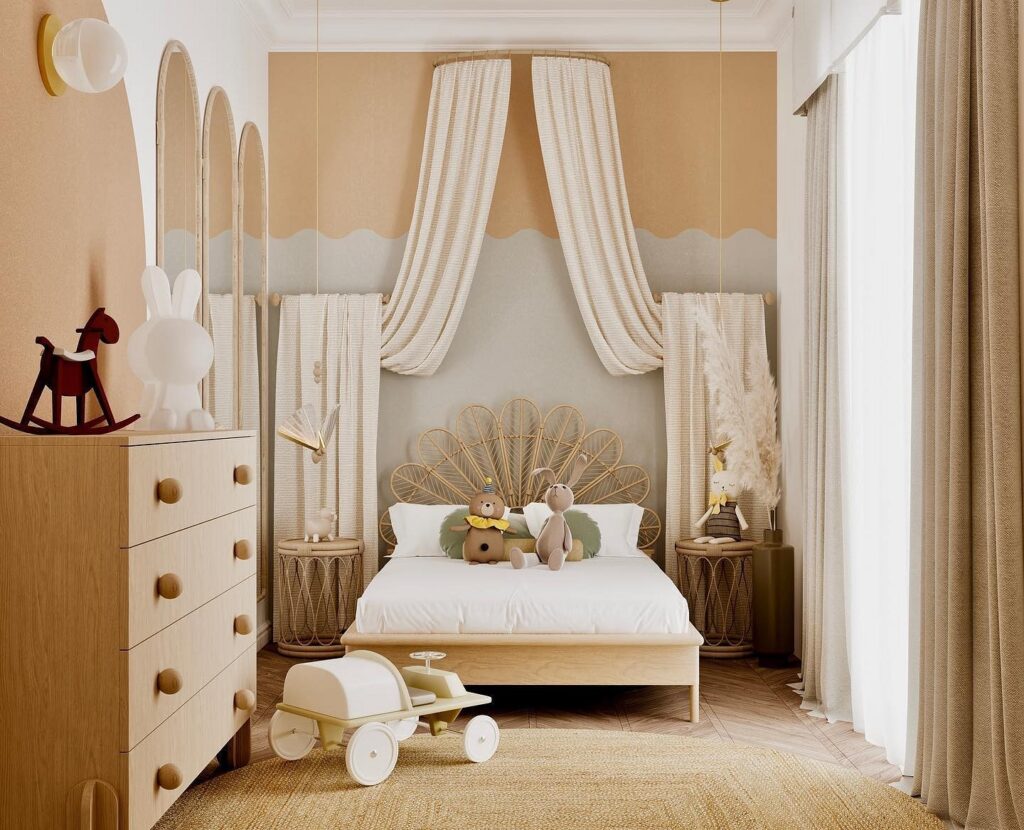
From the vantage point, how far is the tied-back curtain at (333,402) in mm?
5141

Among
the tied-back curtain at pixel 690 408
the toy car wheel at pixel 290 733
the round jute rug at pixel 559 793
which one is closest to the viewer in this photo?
the round jute rug at pixel 559 793

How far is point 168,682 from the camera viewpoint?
2.38 m

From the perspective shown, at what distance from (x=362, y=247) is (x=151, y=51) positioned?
189cm

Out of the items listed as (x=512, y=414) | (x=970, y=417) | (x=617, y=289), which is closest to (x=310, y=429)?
(x=512, y=414)

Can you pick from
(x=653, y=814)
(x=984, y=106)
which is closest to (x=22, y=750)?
(x=653, y=814)

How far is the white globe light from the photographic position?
8.67ft

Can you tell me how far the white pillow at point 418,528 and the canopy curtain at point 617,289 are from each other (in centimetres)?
120

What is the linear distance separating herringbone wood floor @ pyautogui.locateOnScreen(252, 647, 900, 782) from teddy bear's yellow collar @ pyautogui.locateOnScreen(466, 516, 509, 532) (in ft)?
2.40

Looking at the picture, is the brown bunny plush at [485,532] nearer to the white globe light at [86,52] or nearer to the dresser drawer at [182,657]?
the dresser drawer at [182,657]

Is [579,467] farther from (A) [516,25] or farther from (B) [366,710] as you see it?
(A) [516,25]

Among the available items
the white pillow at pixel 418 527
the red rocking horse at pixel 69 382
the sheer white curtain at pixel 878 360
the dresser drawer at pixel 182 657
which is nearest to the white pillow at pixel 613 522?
the white pillow at pixel 418 527

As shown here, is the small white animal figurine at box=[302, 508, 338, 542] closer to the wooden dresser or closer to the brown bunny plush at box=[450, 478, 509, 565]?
the brown bunny plush at box=[450, 478, 509, 565]

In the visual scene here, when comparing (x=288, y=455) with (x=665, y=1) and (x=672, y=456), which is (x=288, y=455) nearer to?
(x=672, y=456)

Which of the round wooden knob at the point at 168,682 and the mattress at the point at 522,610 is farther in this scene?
the mattress at the point at 522,610
